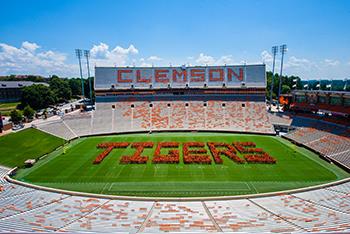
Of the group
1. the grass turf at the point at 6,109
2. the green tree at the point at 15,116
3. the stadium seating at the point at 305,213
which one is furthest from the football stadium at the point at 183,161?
the grass turf at the point at 6,109

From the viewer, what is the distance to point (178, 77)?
41.6 m

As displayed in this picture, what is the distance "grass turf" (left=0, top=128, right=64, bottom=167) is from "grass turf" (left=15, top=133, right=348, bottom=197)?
8.66 feet

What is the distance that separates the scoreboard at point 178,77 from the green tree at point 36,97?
2028cm

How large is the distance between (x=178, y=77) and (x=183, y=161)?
2373 cm

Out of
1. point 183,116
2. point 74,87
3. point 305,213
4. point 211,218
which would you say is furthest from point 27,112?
point 74,87

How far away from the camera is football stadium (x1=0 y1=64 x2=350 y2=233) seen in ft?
36.0

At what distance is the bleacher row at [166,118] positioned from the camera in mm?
33406

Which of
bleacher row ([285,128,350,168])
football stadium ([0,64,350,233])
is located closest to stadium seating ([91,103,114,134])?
football stadium ([0,64,350,233])

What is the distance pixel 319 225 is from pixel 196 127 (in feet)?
83.2

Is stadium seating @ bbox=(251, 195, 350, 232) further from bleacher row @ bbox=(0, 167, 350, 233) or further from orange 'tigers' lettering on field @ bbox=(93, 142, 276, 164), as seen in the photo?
orange 'tigers' lettering on field @ bbox=(93, 142, 276, 164)

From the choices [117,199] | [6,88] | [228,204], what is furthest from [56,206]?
[6,88]

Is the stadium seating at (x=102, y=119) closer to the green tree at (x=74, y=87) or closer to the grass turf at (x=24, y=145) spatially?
the grass turf at (x=24, y=145)

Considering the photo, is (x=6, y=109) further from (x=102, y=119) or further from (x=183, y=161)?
(x=183, y=161)

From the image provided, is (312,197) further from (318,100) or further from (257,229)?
(318,100)
